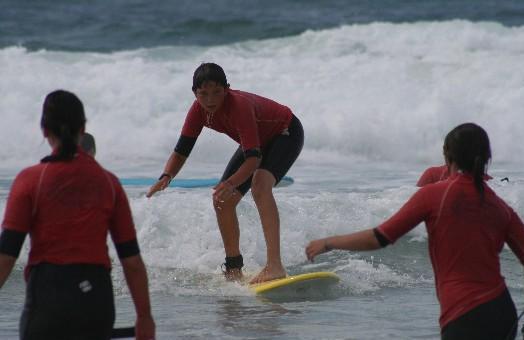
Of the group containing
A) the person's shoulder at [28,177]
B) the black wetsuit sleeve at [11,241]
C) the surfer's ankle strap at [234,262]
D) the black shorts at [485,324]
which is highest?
the person's shoulder at [28,177]

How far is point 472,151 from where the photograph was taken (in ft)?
12.4

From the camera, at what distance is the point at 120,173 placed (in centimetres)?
1352

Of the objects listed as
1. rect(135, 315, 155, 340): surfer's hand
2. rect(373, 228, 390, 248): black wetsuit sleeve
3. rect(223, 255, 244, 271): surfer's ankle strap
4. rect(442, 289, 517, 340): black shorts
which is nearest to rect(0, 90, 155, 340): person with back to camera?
rect(135, 315, 155, 340): surfer's hand

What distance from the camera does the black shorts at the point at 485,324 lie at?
3.73m

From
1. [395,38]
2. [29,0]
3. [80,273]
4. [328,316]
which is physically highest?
[29,0]

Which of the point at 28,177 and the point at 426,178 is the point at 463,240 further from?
the point at 426,178

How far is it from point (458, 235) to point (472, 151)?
29 centimetres

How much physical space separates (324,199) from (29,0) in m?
16.5

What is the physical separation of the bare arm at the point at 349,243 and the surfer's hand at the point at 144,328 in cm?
62

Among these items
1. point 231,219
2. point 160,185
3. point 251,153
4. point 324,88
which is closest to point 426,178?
point 251,153

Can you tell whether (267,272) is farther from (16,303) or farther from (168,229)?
(168,229)

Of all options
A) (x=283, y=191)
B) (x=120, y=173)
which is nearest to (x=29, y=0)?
(x=120, y=173)

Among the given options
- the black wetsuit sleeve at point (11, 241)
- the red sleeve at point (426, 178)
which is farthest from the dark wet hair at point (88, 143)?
the red sleeve at point (426, 178)

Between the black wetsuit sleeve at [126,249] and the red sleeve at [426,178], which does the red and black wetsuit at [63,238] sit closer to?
the black wetsuit sleeve at [126,249]
